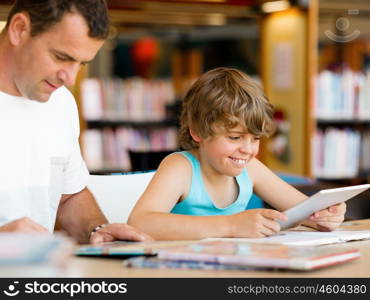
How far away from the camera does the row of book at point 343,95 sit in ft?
21.6

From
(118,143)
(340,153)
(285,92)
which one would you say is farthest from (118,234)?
(118,143)

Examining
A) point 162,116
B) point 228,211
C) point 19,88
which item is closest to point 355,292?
point 228,211

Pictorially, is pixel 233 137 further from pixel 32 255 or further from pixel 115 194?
pixel 32 255

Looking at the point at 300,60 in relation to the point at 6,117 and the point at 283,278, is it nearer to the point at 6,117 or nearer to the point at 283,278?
the point at 6,117

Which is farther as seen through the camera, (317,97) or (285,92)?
(317,97)

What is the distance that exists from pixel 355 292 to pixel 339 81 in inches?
212

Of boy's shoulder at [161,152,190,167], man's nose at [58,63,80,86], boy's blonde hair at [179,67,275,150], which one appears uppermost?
man's nose at [58,63,80,86]

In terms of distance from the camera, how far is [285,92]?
647cm

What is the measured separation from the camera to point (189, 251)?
1646 mm

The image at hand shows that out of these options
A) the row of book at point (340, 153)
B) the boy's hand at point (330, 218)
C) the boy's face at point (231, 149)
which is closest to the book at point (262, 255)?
the boy's hand at point (330, 218)

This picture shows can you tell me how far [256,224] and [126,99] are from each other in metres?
5.26

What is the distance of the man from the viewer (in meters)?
2.20

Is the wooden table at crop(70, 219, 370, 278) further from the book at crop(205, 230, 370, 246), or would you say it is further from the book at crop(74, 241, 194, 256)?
the book at crop(205, 230, 370, 246)

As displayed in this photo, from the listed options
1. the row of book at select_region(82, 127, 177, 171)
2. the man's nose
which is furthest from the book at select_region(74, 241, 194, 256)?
the row of book at select_region(82, 127, 177, 171)
